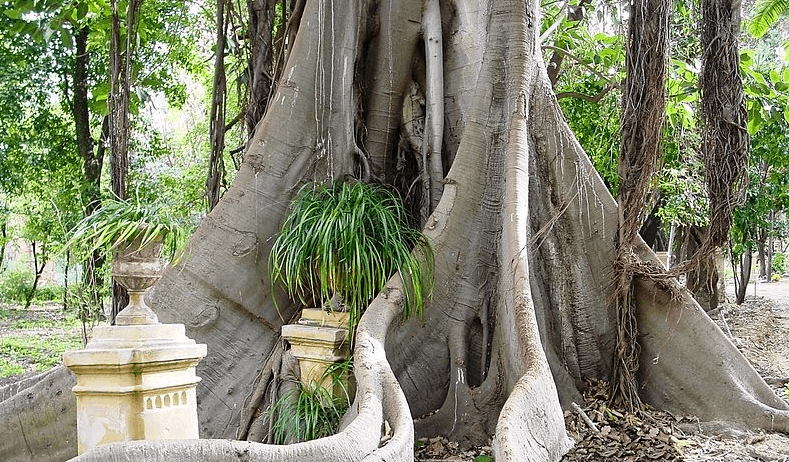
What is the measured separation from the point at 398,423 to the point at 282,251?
1.68 meters

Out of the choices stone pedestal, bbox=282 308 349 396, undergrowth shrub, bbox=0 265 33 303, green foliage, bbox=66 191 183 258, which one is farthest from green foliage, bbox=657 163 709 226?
undergrowth shrub, bbox=0 265 33 303

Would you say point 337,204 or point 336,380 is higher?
point 337,204

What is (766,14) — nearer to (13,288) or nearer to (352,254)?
(352,254)

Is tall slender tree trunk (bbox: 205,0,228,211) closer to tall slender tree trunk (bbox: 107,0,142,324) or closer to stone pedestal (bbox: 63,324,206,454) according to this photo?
tall slender tree trunk (bbox: 107,0,142,324)

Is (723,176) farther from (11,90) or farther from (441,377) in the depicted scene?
(11,90)

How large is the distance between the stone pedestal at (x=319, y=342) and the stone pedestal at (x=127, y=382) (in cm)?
83

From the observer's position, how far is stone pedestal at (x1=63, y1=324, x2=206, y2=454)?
3281 millimetres

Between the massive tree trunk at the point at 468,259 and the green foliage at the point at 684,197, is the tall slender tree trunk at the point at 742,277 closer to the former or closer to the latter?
the green foliage at the point at 684,197

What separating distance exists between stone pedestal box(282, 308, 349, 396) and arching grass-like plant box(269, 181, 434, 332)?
0.30 ft

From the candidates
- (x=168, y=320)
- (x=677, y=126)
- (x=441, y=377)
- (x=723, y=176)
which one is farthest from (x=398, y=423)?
(x=677, y=126)

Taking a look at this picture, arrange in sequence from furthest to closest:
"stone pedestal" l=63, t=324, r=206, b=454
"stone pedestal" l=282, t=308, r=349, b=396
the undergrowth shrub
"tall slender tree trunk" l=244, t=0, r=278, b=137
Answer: the undergrowth shrub < "tall slender tree trunk" l=244, t=0, r=278, b=137 < "stone pedestal" l=282, t=308, r=349, b=396 < "stone pedestal" l=63, t=324, r=206, b=454

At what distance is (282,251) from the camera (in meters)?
4.37

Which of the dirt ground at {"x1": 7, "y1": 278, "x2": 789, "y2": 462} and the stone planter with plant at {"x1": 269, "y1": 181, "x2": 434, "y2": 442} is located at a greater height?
the stone planter with plant at {"x1": 269, "y1": 181, "x2": 434, "y2": 442}

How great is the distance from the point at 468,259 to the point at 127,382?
203 cm
